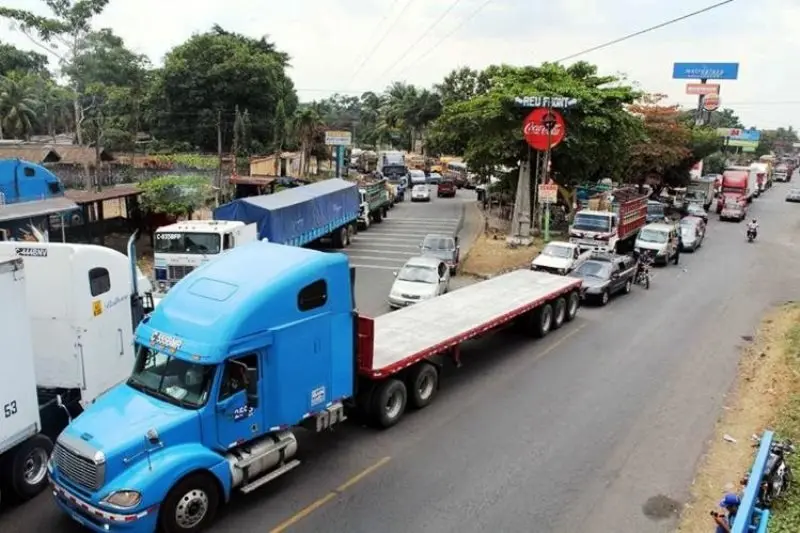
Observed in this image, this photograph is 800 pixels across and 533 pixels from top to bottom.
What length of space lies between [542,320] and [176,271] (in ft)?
34.4

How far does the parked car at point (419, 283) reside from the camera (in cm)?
1879

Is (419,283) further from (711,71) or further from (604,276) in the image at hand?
(711,71)

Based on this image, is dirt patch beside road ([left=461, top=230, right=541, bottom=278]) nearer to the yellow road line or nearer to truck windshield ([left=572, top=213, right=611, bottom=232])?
truck windshield ([left=572, top=213, right=611, bottom=232])

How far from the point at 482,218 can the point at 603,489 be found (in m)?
32.8

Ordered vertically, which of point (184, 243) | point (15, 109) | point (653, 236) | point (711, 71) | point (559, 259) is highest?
point (711, 71)

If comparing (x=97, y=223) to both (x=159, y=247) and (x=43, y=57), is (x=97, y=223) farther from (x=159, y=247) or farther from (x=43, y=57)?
(x=43, y=57)

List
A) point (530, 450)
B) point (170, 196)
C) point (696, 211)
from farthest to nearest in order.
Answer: point (696, 211), point (170, 196), point (530, 450)

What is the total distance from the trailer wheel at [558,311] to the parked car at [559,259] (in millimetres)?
4707

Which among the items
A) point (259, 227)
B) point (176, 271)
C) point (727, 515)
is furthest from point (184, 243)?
point (727, 515)

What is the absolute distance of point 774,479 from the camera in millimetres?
8578

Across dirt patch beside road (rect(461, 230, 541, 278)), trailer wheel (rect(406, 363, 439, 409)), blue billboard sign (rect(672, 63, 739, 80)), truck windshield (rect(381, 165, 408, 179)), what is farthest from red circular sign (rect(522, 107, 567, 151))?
blue billboard sign (rect(672, 63, 739, 80))

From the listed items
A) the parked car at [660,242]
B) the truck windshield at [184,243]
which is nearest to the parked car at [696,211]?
the parked car at [660,242]

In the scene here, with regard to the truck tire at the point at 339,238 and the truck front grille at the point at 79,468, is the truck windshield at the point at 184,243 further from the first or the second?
the truck tire at the point at 339,238

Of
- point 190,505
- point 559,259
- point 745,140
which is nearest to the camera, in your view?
point 190,505
